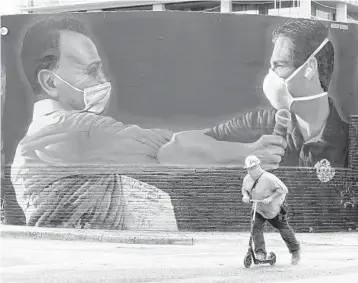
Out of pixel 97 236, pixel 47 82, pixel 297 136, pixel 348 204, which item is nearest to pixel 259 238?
pixel 97 236

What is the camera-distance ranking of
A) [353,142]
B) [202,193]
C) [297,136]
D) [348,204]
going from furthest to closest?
1. [353,142]
2. [348,204]
3. [297,136]
4. [202,193]

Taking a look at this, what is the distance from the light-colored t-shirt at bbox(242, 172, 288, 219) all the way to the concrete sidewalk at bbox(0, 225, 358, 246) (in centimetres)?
453

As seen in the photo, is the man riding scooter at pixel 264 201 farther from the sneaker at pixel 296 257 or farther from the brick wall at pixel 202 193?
the brick wall at pixel 202 193

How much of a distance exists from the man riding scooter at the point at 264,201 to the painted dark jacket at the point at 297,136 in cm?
611

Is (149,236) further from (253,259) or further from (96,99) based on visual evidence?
(253,259)

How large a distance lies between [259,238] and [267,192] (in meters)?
0.72

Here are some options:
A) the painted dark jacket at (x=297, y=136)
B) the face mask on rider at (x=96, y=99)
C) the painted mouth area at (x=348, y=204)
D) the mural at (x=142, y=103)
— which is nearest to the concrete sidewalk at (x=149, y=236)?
the mural at (x=142, y=103)

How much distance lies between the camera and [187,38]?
20.4m

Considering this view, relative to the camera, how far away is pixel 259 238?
46.1 feet

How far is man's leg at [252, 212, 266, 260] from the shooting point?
13.9 meters

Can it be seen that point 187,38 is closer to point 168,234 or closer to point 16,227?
point 168,234

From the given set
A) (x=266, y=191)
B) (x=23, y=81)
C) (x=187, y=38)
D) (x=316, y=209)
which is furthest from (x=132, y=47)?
(x=266, y=191)

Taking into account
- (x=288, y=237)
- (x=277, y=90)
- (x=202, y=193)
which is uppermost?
(x=277, y=90)

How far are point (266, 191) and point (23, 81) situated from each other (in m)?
Answer: 8.71
